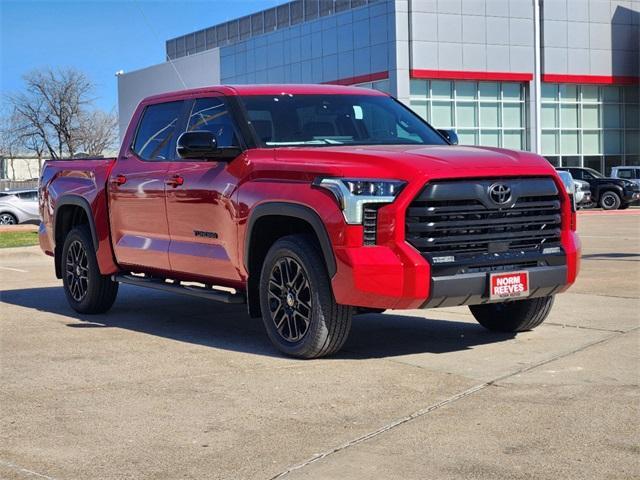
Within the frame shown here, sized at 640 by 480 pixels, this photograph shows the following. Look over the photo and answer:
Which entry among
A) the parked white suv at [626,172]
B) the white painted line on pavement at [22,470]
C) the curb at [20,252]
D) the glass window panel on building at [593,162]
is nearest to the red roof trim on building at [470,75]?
the glass window panel on building at [593,162]

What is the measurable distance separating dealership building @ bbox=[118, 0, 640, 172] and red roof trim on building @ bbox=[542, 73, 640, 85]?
55 mm

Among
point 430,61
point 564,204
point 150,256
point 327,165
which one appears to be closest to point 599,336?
point 564,204

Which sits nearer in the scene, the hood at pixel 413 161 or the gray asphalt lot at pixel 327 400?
the gray asphalt lot at pixel 327 400

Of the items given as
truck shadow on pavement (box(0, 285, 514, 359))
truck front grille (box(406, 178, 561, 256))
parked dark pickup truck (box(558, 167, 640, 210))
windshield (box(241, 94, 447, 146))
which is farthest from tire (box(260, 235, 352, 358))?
→ parked dark pickup truck (box(558, 167, 640, 210))

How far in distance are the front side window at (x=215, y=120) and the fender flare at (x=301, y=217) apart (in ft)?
2.64

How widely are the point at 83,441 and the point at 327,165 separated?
250 cm

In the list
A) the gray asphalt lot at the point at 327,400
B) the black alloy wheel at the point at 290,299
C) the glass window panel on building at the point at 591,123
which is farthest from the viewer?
the glass window panel on building at the point at 591,123

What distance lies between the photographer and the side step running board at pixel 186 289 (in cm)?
746

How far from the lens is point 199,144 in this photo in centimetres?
734

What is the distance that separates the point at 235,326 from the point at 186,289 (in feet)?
2.73

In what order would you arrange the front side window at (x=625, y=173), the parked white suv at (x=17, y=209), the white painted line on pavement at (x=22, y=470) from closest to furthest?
1. the white painted line on pavement at (x=22, y=470)
2. the parked white suv at (x=17, y=209)
3. the front side window at (x=625, y=173)

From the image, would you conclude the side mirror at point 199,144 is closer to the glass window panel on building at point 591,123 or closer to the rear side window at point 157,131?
the rear side window at point 157,131

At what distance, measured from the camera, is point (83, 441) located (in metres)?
5.03

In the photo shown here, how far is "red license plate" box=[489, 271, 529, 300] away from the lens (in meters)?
6.60
